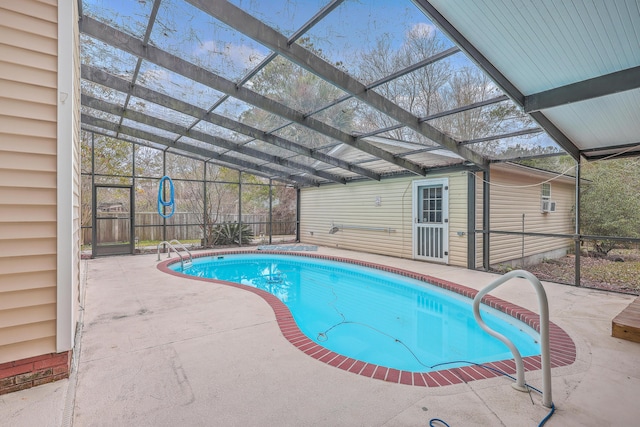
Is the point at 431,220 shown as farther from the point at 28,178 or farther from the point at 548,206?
the point at 28,178

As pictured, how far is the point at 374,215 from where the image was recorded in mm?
9531

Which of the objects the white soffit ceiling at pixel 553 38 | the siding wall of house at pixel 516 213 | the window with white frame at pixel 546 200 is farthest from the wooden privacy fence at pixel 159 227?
the window with white frame at pixel 546 200

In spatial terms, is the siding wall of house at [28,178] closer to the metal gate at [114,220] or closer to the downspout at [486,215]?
the downspout at [486,215]

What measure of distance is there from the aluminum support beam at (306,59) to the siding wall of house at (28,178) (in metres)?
1.47

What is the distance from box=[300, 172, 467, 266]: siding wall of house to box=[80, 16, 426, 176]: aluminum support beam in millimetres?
3044

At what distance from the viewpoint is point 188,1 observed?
9.80 feet

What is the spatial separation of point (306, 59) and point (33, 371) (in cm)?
386

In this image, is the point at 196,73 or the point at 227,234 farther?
the point at 227,234

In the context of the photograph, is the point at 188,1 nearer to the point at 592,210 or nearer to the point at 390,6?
the point at 390,6

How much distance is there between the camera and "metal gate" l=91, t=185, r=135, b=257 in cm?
877

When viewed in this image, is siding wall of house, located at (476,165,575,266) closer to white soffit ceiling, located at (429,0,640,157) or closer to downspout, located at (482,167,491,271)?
downspout, located at (482,167,491,271)

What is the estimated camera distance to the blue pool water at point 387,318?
138 inches

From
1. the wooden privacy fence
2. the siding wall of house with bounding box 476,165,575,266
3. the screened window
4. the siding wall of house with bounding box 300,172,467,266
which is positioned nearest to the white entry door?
the screened window

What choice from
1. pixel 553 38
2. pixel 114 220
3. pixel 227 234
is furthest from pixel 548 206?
pixel 114 220
